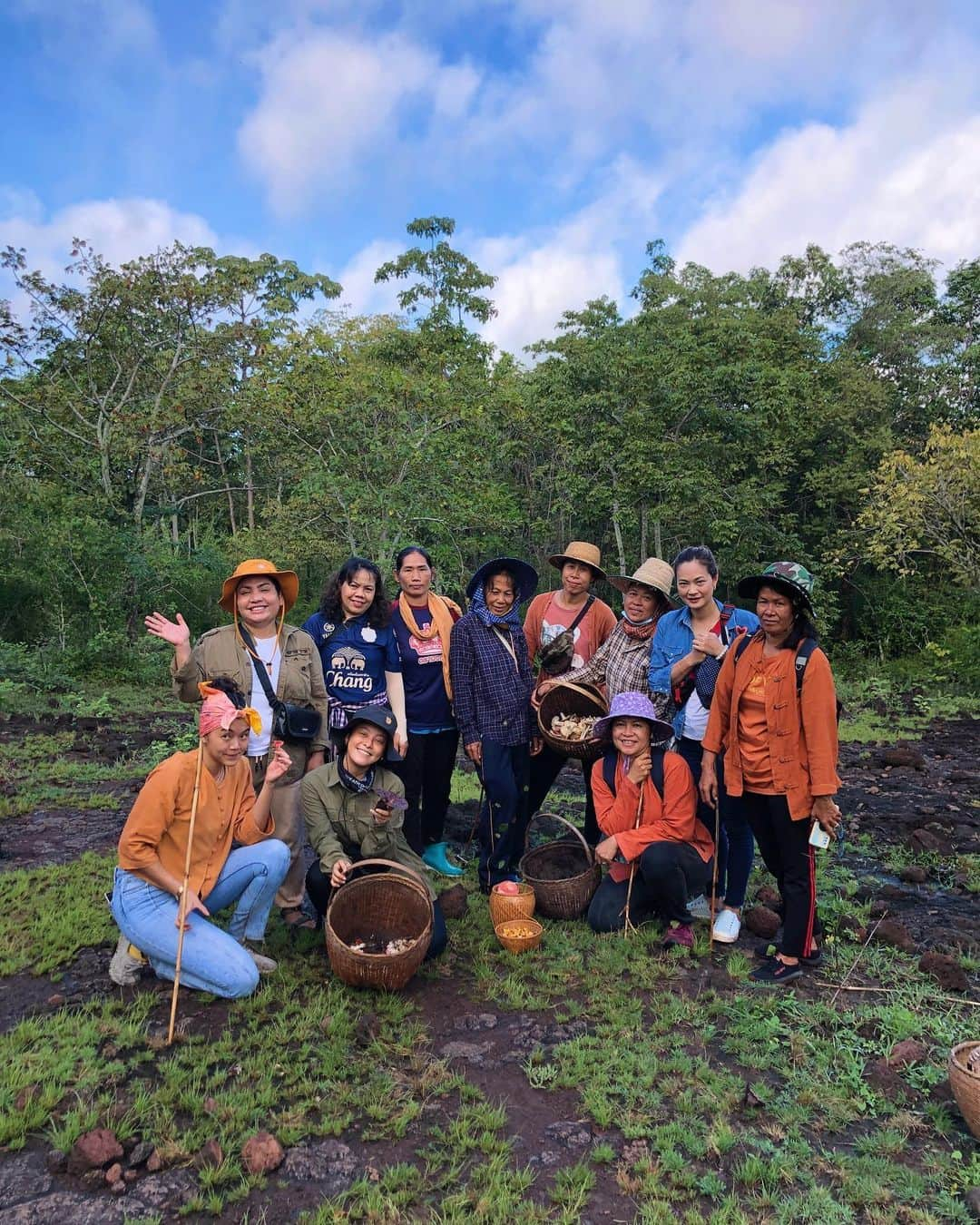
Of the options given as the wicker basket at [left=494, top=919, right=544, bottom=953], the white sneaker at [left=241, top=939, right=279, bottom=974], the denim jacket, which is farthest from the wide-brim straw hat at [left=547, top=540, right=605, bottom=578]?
the white sneaker at [left=241, top=939, right=279, bottom=974]

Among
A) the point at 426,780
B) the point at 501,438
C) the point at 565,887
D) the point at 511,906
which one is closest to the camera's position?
the point at 511,906

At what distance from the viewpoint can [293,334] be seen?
49.5 ft

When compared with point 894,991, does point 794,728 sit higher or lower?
higher

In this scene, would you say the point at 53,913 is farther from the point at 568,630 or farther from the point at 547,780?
the point at 568,630

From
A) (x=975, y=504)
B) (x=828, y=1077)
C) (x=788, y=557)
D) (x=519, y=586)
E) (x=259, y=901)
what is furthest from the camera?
(x=788, y=557)

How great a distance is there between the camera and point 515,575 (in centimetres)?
488

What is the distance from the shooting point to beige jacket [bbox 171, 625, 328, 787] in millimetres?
4004

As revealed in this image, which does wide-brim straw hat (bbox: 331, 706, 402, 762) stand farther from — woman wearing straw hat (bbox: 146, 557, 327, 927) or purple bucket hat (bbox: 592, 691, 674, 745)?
purple bucket hat (bbox: 592, 691, 674, 745)

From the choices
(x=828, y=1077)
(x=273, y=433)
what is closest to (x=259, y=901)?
(x=828, y=1077)

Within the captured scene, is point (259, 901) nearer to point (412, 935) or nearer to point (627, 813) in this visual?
point (412, 935)

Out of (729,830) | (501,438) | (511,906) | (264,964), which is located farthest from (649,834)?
(501,438)

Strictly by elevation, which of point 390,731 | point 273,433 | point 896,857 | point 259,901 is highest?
point 273,433

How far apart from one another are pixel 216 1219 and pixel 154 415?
46.9 feet

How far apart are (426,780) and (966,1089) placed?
3.30 meters
